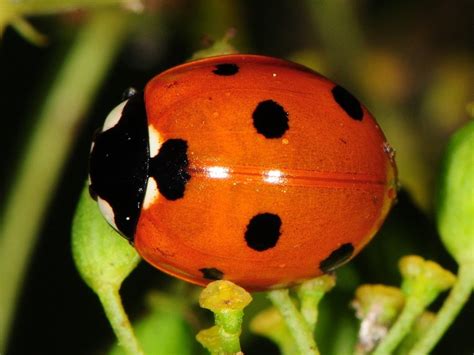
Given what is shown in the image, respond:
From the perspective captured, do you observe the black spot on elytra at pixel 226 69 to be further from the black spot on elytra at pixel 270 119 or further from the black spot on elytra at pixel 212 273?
the black spot on elytra at pixel 212 273

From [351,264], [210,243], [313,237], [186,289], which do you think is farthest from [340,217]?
[186,289]

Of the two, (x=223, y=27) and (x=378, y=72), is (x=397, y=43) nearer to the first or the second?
(x=378, y=72)

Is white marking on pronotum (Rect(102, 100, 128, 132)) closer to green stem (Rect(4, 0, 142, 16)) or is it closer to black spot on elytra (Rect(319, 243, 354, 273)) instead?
green stem (Rect(4, 0, 142, 16))

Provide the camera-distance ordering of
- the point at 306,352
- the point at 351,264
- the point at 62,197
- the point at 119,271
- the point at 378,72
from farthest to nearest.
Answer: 1. the point at 378,72
2. the point at 62,197
3. the point at 351,264
4. the point at 119,271
5. the point at 306,352

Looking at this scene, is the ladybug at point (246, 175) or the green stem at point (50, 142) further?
the green stem at point (50, 142)

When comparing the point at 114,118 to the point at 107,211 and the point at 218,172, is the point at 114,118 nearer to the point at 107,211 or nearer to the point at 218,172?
the point at 107,211

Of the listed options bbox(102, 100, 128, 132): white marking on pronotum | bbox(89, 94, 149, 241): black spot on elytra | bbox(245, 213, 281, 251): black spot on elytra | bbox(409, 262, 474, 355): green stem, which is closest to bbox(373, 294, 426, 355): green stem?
bbox(409, 262, 474, 355): green stem

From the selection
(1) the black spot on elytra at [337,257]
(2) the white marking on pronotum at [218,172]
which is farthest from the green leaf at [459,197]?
(2) the white marking on pronotum at [218,172]

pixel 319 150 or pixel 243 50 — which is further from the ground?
pixel 319 150
